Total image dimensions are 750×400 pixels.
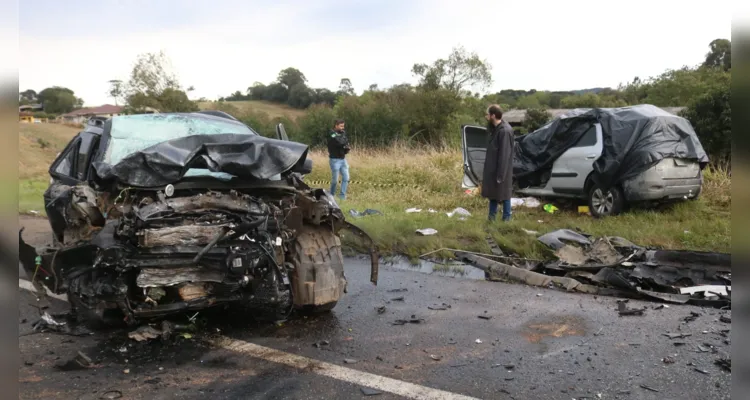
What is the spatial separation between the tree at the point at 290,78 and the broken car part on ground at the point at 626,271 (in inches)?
1824

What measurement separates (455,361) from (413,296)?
167 centimetres

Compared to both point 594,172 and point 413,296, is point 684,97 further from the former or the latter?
point 413,296

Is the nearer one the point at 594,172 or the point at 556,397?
the point at 556,397

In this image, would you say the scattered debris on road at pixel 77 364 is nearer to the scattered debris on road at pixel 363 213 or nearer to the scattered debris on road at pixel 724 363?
the scattered debris on road at pixel 724 363

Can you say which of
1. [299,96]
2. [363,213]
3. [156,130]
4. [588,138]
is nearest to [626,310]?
[156,130]

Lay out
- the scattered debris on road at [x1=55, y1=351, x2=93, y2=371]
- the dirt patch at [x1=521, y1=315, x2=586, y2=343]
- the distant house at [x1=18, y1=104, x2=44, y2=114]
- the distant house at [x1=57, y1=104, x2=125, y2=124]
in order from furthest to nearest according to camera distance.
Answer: the distant house at [x1=57, y1=104, x2=125, y2=124] → the dirt patch at [x1=521, y1=315, x2=586, y2=343] → the scattered debris on road at [x1=55, y1=351, x2=93, y2=371] → the distant house at [x1=18, y1=104, x2=44, y2=114]

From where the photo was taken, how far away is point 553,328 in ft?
13.8

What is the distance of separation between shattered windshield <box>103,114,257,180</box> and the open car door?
232 inches

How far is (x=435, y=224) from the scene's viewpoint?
8.12 metres

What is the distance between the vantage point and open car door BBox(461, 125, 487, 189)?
10734 mm

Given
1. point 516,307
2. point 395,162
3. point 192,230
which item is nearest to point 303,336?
point 192,230

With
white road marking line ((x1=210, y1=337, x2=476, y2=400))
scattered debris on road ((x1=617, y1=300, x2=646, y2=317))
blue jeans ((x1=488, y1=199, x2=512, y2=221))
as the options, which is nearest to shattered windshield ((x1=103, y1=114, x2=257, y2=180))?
white road marking line ((x1=210, y1=337, x2=476, y2=400))

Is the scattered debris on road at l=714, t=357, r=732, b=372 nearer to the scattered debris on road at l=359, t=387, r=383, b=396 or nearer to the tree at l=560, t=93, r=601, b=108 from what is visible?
the scattered debris on road at l=359, t=387, r=383, b=396

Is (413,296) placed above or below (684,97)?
below
